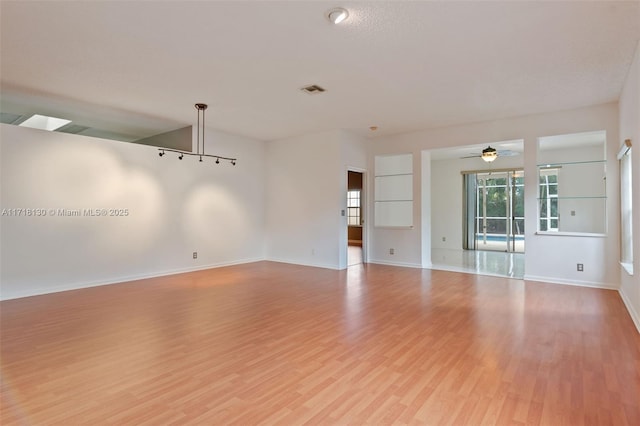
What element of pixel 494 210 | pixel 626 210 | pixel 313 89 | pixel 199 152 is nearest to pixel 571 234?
pixel 626 210

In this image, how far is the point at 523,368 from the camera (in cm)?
257

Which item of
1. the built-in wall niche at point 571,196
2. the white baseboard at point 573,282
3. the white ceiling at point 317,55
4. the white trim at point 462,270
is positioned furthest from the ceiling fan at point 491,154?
the white baseboard at point 573,282

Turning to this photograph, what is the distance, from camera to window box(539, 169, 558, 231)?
235 inches

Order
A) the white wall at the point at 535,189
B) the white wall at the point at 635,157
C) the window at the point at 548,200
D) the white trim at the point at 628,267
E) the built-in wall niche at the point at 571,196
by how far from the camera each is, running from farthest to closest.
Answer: the window at the point at 548,200 < the built-in wall niche at the point at 571,196 < the white wall at the point at 535,189 < the white trim at the point at 628,267 < the white wall at the point at 635,157

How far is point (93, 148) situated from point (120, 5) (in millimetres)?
3397

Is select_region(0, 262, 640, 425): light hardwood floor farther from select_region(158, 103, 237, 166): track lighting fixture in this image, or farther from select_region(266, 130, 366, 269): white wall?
select_region(158, 103, 237, 166): track lighting fixture

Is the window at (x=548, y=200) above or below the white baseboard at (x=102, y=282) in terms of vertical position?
above

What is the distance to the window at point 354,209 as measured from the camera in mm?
12484

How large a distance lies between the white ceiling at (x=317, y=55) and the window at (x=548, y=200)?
139 centimetres

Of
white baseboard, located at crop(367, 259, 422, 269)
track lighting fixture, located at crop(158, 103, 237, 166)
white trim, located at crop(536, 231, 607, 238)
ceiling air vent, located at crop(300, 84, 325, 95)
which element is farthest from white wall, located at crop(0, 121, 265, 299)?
white trim, located at crop(536, 231, 607, 238)

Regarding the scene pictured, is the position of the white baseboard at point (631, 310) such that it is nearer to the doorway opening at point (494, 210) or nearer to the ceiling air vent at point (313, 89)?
the ceiling air vent at point (313, 89)

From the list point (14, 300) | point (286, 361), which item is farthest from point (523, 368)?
point (14, 300)

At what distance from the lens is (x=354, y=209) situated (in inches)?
496

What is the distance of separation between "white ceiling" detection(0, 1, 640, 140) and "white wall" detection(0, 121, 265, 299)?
2.79 feet
